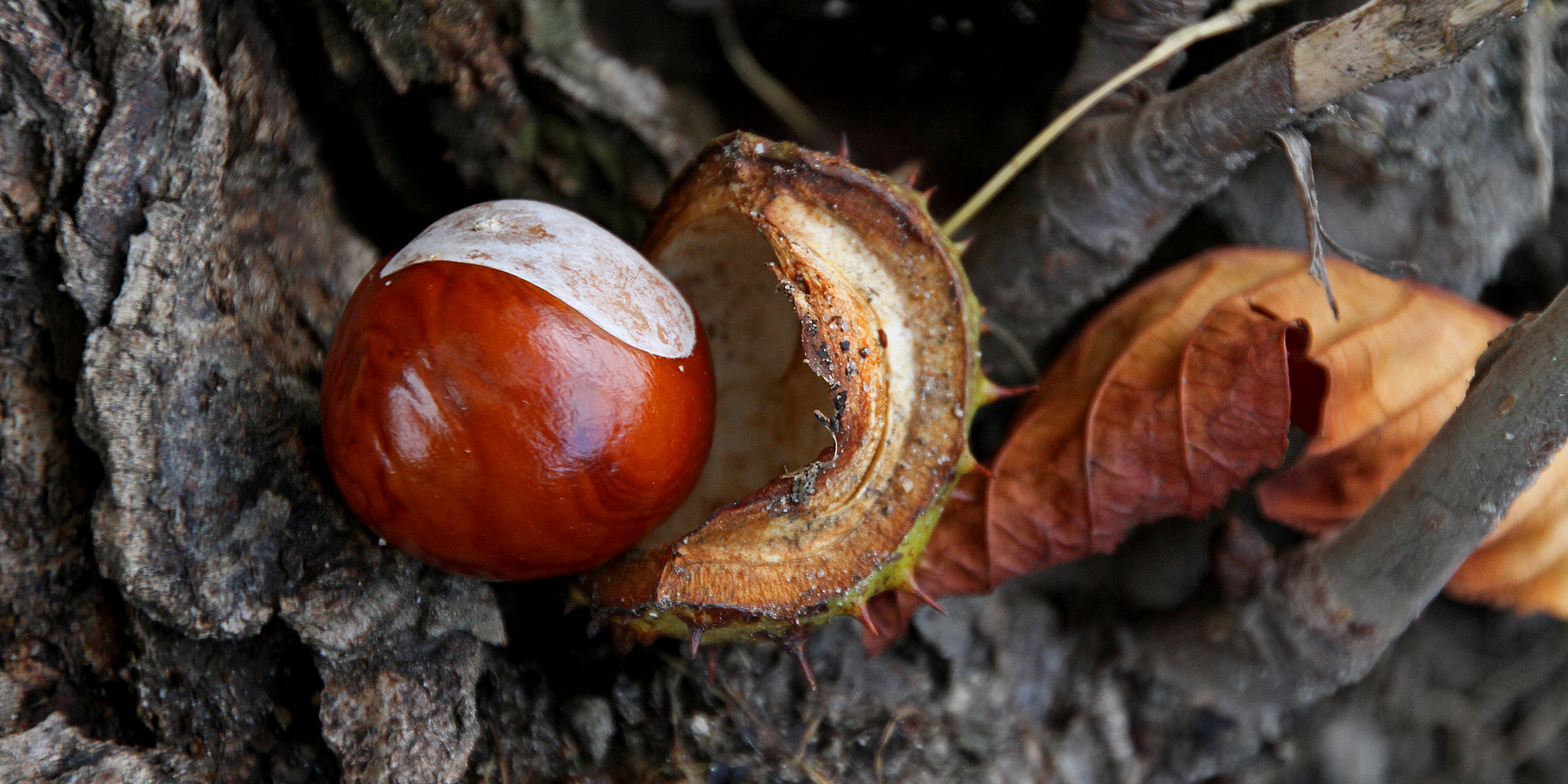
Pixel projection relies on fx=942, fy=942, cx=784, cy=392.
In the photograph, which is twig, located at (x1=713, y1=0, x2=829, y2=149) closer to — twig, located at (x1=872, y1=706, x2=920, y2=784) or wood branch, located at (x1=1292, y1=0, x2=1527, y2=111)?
wood branch, located at (x1=1292, y1=0, x2=1527, y2=111)

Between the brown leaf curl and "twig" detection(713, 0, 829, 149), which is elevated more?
"twig" detection(713, 0, 829, 149)

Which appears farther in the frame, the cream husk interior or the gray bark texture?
the cream husk interior

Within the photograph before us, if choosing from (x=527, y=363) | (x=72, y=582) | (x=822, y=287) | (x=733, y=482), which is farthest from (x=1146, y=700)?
(x=72, y=582)

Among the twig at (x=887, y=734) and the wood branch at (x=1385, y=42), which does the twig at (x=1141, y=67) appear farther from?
the twig at (x=887, y=734)

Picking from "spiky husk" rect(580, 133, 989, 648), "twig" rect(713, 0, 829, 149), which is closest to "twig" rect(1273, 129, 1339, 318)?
"spiky husk" rect(580, 133, 989, 648)

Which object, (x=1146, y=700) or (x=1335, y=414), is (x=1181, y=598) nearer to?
(x=1146, y=700)

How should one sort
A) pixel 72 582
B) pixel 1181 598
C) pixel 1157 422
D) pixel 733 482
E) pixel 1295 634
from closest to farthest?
pixel 72 582, pixel 1157 422, pixel 1295 634, pixel 733 482, pixel 1181 598

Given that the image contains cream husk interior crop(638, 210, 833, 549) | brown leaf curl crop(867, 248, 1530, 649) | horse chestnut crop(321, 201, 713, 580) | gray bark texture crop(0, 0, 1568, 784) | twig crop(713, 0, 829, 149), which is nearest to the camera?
horse chestnut crop(321, 201, 713, 580)

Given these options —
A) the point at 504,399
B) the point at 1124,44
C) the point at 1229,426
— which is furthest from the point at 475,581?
the point at 1124,44
